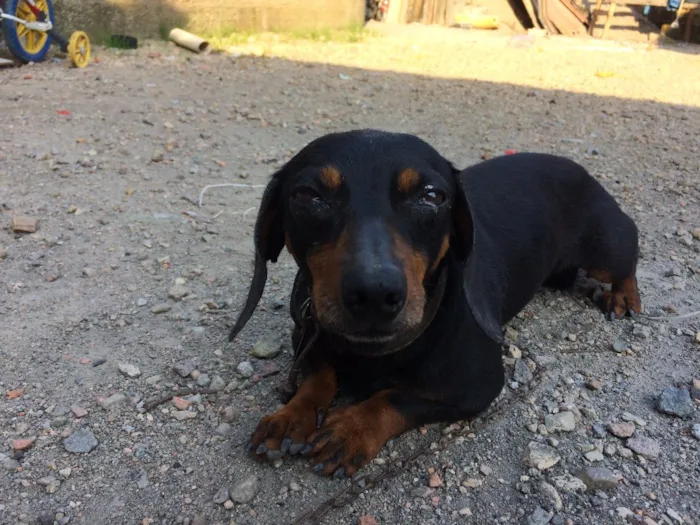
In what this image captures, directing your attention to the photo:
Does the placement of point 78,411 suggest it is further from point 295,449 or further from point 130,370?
point 295,449

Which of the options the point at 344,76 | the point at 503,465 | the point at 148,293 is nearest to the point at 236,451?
the point at 503,465

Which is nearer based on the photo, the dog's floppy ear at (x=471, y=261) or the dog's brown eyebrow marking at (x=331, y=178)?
the dog's brown eyebrow marking at (x=331, y=178)

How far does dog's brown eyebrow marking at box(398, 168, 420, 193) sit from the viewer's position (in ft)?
6.86

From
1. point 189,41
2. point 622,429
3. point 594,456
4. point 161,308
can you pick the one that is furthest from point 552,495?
point 189,41

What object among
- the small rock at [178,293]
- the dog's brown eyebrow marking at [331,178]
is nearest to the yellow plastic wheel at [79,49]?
the small rock at [178,293]

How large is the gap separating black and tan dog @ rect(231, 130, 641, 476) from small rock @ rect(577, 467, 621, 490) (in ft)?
1.37

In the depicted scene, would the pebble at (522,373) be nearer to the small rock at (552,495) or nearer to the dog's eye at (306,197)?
the small rock at (552,495)

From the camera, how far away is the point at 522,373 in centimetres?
277

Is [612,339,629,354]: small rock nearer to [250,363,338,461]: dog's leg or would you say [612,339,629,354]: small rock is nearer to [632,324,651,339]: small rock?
[632,324,651,339]: small rock

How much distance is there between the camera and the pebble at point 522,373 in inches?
107

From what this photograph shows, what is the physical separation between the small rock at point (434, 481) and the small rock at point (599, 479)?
0.50 m

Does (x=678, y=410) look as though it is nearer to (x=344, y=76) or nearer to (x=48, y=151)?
(x=48, y=151)

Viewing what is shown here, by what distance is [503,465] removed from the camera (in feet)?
7.46

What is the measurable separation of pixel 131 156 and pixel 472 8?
10.2 m
